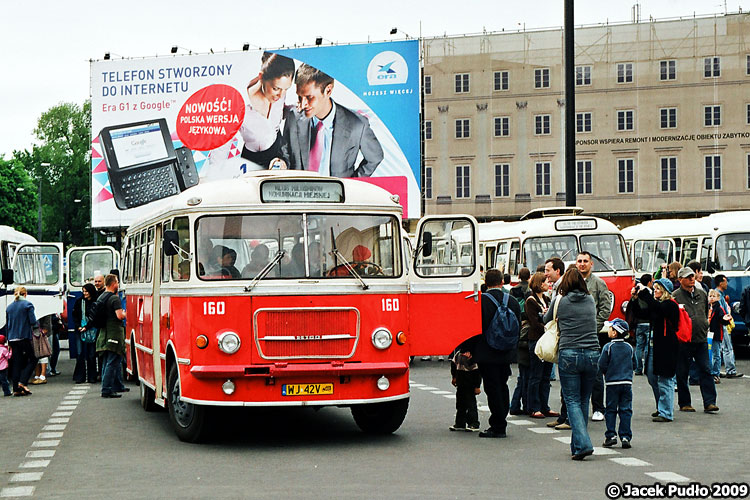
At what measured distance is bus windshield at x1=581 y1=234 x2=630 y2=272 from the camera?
24672mm

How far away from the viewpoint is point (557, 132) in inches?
2768

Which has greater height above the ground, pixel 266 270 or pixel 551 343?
pixel 266 270

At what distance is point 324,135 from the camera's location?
41.7m

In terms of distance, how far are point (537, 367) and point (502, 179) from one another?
56.9m

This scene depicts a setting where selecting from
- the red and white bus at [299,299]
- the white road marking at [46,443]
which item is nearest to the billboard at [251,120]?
the red and white bus at [299,299]


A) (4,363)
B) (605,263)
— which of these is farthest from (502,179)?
(4,363)

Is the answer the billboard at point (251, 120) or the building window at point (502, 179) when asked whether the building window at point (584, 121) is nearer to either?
the building window at point (502, 179)

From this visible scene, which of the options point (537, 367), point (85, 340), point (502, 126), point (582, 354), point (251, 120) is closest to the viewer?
point (582, 354)

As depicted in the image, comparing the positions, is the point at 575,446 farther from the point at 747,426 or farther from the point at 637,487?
the point at 747,426

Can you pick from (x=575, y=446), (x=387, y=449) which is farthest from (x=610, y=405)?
(x=387, y=449)

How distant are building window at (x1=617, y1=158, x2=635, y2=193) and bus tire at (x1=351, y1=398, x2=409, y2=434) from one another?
193 ft

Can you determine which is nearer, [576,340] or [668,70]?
[576,340]

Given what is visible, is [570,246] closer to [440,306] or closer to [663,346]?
[663,346]

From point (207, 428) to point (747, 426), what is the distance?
620cm
